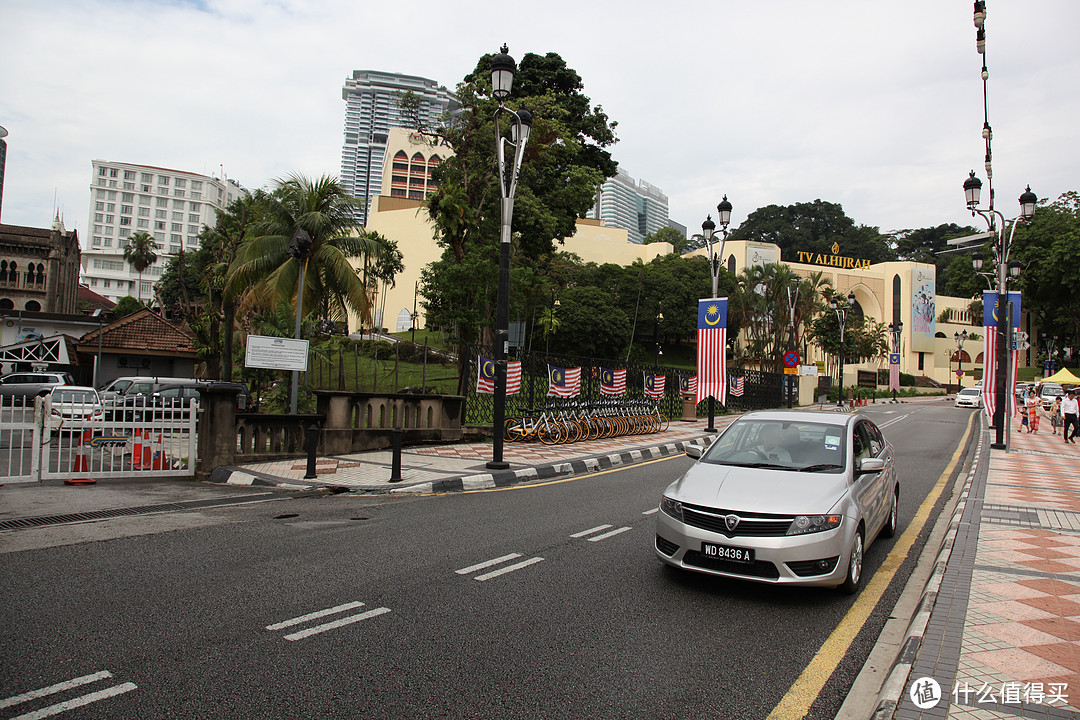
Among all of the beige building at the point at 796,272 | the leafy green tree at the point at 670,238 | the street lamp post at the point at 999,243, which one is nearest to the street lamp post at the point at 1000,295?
the street lamp post at the point at 999,243

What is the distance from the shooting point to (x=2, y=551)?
20.5 ft

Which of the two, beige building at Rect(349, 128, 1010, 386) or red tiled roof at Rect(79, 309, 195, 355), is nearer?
red tiled roof at Rect(79, 309, 195, 355)

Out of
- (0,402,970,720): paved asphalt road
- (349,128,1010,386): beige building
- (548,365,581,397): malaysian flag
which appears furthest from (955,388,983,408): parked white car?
(0,402,970,720): paved asphalt road

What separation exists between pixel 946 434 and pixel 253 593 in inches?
1045

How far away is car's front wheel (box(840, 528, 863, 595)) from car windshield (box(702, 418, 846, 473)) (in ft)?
2.11

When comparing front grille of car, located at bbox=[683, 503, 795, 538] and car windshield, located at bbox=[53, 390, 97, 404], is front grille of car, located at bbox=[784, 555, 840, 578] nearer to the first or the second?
front grille of car, located at bbox=[683, 503, 795, 538]

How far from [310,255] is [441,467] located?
9.91 m

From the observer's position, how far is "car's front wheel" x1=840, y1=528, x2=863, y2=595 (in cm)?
536

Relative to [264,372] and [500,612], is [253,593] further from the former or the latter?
[264,372]

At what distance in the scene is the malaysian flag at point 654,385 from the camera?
23094mm

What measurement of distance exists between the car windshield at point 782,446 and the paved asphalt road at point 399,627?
115 centimetres

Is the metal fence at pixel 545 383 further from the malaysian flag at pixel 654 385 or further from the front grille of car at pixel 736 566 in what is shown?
the front grille of car at pixel 736 566

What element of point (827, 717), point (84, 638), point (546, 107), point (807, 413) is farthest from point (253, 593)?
point (546, 107)

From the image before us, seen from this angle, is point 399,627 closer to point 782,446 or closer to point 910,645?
point 910,645
